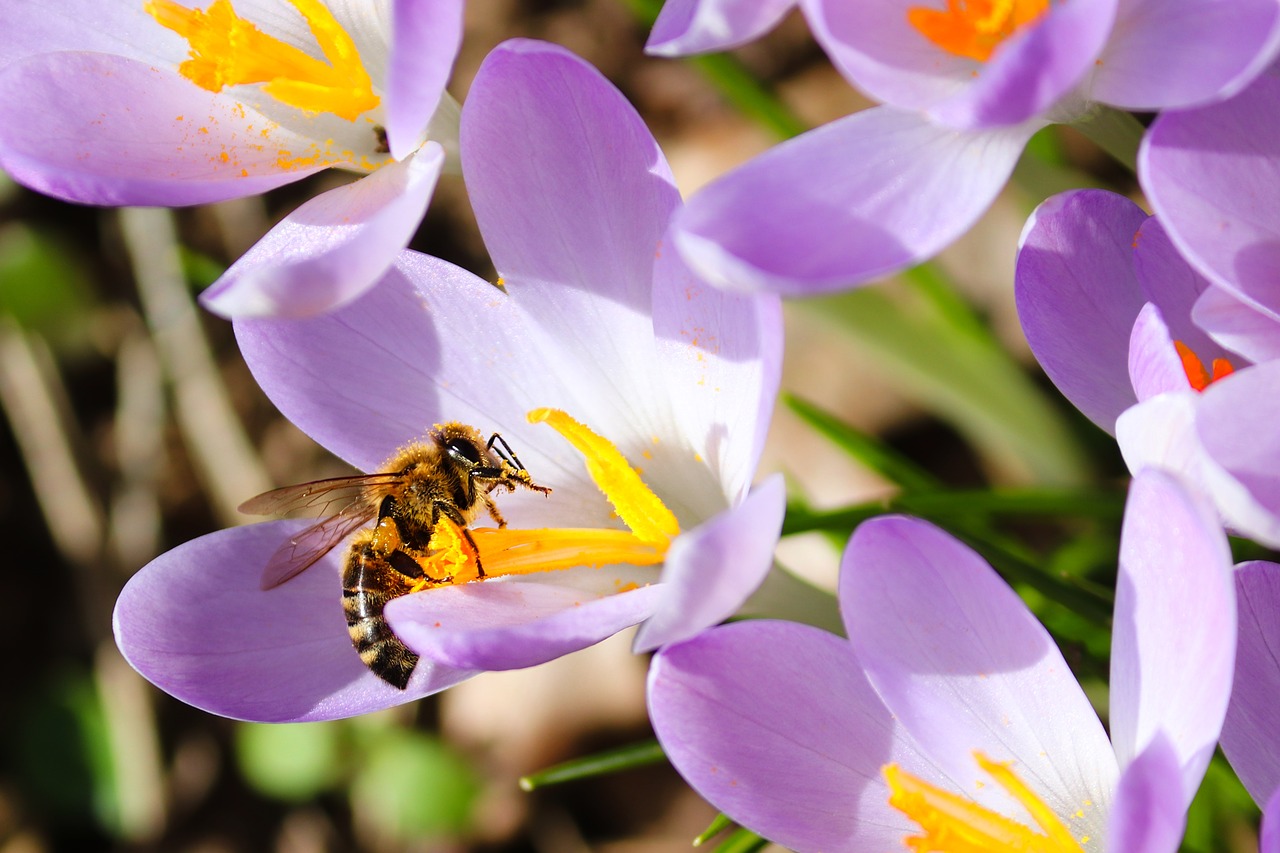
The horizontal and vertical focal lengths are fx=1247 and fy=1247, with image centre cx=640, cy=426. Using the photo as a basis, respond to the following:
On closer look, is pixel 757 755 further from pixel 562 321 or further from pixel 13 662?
pixel 13 662

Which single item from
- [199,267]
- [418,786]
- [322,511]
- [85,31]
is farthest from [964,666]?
[418,786]

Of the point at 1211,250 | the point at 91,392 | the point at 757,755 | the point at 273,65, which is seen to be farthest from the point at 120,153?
the point at 91,392

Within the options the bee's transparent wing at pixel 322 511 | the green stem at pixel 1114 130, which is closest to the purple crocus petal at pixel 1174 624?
the green stem at pixel 1114 130

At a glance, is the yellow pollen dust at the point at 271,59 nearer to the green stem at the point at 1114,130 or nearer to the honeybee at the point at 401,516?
the honeybee at the point at 401,516

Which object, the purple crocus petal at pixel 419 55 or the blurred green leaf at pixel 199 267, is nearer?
the purple crocus petal at pixel 419 55

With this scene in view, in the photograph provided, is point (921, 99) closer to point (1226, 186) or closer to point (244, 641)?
point (1226, 186)

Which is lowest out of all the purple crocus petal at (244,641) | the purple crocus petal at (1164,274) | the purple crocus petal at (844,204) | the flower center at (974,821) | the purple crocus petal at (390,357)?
the flower center at (974,821)

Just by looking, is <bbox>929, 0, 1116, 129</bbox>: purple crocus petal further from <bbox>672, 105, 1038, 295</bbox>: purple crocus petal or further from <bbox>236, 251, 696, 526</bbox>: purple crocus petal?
<bbox>236, 251, 696, 526</bbox>: purple crocus petal
